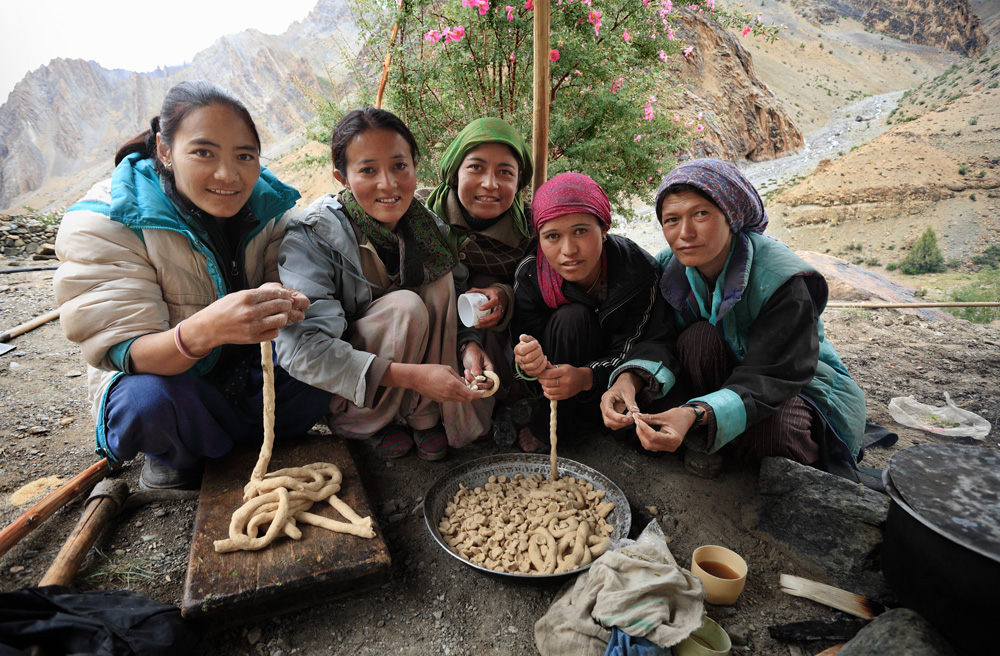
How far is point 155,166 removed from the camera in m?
1.82

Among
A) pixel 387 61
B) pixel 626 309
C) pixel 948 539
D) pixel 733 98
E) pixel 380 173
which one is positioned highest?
pixel 733 98

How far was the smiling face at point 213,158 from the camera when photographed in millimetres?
1649

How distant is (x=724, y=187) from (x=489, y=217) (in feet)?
3.42

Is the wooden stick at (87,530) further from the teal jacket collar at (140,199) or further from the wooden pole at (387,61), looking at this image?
the wooden pole at (387,61)

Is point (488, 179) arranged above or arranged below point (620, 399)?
above

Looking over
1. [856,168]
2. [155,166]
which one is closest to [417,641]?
[155,166]

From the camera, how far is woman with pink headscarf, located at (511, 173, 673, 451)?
2.02m

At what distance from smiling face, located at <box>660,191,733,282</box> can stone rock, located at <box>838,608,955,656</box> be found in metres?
1.21

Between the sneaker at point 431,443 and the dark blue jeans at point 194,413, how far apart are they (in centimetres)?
46

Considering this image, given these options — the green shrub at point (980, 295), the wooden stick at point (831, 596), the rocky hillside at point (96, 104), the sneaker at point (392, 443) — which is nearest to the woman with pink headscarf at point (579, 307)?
the sneaker at point (392, 443)

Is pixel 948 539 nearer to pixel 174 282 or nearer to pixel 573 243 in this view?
pixel 573 243

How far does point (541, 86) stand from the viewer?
9.80ft

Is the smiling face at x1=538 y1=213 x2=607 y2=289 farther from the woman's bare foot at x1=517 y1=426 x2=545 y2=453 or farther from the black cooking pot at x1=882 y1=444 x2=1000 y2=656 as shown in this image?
the black cooking pot at x1=882 y1=444 x2=1000 y2=656

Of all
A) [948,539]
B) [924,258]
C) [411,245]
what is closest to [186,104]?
[411,245]
